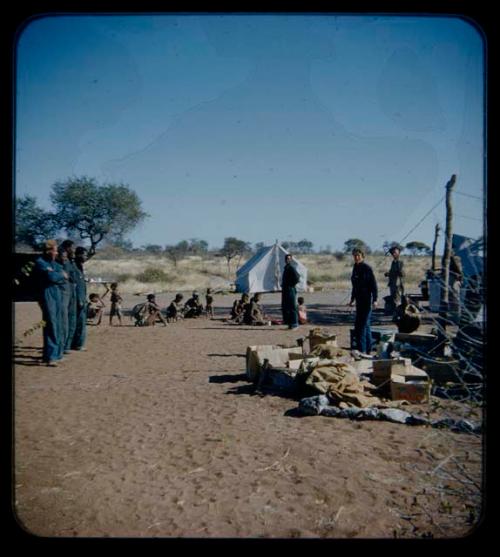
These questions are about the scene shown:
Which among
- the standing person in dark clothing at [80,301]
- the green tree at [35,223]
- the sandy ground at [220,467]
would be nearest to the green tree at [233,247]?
the green tree at [35,223]

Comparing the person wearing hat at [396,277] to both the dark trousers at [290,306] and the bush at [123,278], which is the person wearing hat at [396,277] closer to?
the dark trousers at [290,306]

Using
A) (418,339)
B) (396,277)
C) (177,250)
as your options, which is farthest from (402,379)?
(177,250)

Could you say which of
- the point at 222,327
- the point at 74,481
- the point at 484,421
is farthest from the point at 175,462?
the point at 222,327

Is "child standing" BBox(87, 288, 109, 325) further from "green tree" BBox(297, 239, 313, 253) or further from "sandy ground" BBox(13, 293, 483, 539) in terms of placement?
"green tree" BBox(297, 239, 313, 253)

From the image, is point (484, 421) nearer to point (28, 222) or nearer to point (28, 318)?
point (28, 318)

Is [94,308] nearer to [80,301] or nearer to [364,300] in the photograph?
[80,301]

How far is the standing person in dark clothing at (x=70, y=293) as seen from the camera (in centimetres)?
802

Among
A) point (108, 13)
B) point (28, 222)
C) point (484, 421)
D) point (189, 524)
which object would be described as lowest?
point (189, 524)

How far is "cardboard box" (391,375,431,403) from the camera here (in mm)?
5211

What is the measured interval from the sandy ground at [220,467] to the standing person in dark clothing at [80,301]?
2.27 m

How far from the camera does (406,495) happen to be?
10.4ft

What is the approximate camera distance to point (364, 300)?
7477 millimetres

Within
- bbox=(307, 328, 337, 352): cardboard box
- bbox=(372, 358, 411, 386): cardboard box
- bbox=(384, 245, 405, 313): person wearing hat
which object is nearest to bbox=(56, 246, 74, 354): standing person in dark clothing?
bbox=(307, 328, 337, 352): cardboard box

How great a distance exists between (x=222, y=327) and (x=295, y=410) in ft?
23.2
